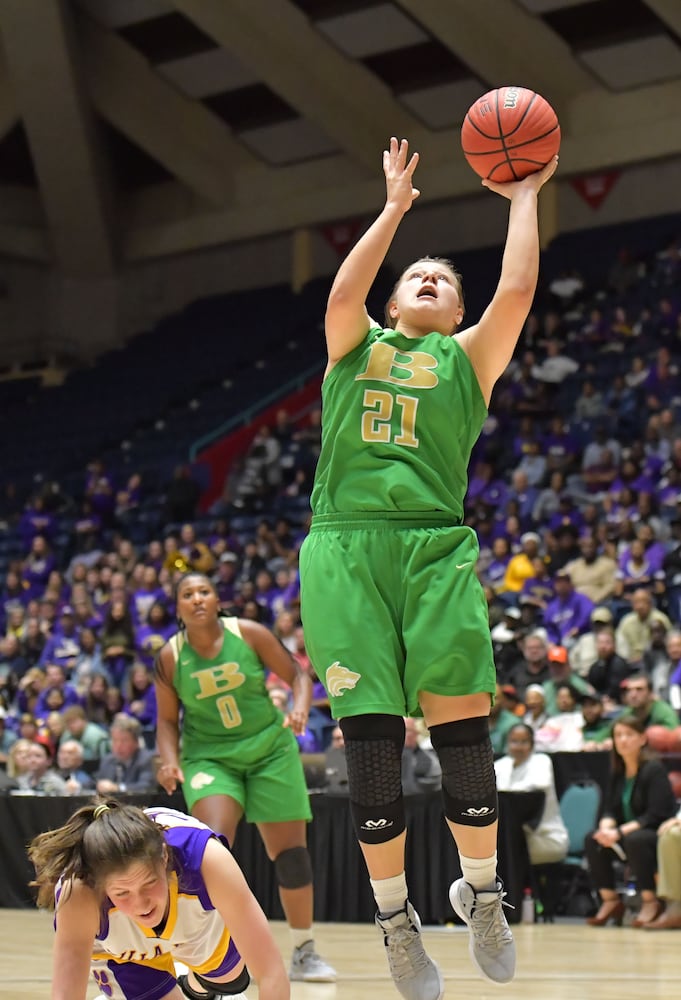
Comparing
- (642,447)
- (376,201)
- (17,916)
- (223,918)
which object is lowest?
(17,916)

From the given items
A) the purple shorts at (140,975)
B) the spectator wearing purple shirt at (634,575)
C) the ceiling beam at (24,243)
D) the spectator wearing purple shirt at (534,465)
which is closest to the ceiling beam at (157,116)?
the ceiling beam at (24,243)

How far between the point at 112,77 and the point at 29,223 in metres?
4.30

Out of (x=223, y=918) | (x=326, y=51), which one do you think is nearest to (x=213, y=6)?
(x=326, y=51)

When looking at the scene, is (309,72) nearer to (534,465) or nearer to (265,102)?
(265,102)

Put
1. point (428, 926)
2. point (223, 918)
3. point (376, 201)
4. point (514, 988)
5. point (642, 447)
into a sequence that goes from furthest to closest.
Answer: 1. point (376, 201)
2. point (642, 447)
3. point (428, 926)
4. point (514, 988)
5. point (223, 918)

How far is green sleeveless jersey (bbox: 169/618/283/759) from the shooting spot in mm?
6641

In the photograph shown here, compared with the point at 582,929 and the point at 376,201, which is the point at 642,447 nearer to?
the point at 582,929

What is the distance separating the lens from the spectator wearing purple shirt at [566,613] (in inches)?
510

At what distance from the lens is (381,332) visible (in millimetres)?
4359

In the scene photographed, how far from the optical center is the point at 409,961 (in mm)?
4066

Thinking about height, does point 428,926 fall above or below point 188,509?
below

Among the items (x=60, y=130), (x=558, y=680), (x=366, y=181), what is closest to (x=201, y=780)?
(x=558, y=680)

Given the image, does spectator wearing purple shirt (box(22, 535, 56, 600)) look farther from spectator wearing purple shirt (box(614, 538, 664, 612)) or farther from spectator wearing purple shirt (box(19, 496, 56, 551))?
spectator wearing purple shirt (box(614, 538, 664, 612))

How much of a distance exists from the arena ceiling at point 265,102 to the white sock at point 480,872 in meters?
15.1
